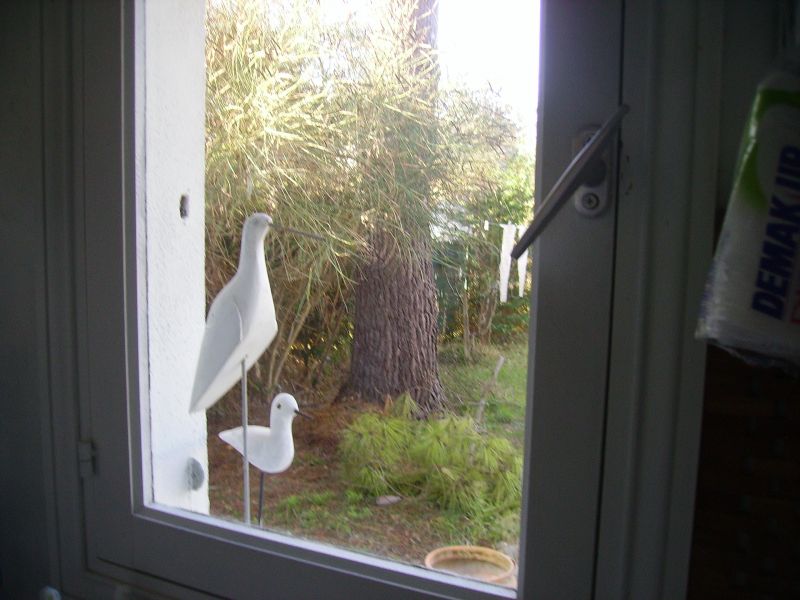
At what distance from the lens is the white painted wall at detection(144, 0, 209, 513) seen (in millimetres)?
852

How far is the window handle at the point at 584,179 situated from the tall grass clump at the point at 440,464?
0.25 meters

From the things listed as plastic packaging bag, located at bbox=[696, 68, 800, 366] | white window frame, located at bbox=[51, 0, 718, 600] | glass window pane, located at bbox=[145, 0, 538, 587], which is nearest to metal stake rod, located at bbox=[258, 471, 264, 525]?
glass window pane, located at bbox=[145, 0, 538, 587]

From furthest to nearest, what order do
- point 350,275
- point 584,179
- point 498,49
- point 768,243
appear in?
point 350,275 → point 498,49 → point 584,179 → point 768,243

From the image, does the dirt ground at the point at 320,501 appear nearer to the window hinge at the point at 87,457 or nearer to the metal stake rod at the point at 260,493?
the metal stake rod at the point at 260,493

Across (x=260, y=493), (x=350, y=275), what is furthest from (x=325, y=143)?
(x=260, y=493)

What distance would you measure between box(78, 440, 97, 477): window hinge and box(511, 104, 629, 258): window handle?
2.12 feet

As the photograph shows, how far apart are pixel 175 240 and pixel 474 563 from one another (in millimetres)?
566

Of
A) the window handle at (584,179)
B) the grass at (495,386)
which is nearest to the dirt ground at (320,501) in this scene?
the grass at (495,386)

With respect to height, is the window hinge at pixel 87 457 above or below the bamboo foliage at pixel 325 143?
below

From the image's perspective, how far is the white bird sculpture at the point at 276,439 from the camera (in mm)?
826

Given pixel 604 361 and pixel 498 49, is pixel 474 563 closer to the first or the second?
pixel 604 361

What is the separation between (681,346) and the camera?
1.82ft

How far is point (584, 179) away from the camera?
0.57 meters

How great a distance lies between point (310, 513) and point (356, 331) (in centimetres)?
23
